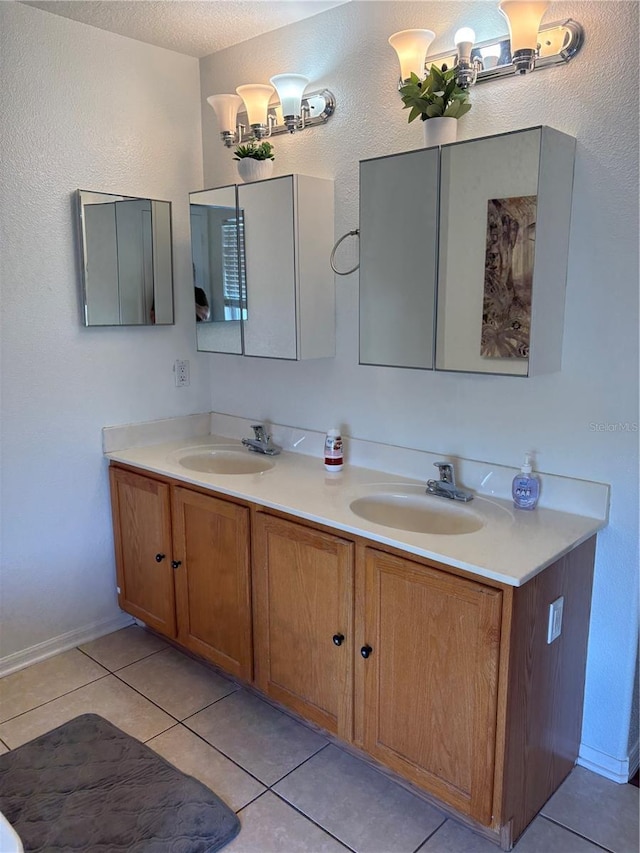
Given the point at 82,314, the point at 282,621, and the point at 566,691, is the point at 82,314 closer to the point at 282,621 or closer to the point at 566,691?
the point at 282,621

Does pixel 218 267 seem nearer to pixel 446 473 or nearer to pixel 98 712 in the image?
pixel 446 473

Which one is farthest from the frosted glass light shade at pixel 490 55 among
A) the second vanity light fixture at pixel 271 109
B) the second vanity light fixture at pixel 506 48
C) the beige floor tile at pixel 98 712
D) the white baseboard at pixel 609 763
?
the beige floor tile at pixel 98 712

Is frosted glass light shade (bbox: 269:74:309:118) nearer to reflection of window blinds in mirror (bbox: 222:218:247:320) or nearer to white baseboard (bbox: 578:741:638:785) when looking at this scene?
reflection of window blinds in mirror (bbox: 222:218:247:320)

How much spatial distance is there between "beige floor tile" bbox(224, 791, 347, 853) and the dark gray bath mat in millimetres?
38

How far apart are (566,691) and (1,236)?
2.36 m

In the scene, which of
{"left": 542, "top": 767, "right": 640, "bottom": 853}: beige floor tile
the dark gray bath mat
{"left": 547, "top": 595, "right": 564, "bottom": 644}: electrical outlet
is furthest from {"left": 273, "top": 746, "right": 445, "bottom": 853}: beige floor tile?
{"left": 547, "top": 595, "right": 564, "bottom": 644}: electrical outlet

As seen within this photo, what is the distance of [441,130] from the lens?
193cm

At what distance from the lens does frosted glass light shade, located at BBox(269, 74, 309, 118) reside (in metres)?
2.29

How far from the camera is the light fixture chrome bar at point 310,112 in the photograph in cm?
233

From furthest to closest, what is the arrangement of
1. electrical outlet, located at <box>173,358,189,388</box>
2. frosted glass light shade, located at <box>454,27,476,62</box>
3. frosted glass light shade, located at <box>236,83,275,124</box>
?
electrical outlet, located at <box>173,358,189,388</box> < frosted glass light shade, located at <box>236,83,275,124</box> < frosted glass light shade, located at <box>454,27,476,62</box>

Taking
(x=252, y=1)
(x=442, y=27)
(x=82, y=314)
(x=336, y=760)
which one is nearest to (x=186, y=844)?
(x=336, y=760)

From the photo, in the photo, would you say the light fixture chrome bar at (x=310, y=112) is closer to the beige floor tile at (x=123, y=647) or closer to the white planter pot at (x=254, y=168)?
the white planter pot at (x=254, y=168)

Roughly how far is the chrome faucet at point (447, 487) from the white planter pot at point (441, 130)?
3.20 ft

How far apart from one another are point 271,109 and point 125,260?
82 cm
